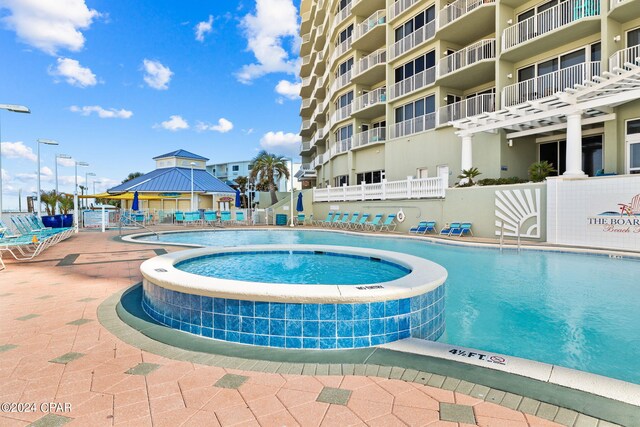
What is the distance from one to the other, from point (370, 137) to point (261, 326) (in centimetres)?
2115

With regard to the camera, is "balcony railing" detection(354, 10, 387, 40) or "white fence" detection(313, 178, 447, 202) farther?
"balcony railing" detection(354, 10, 387, 40)

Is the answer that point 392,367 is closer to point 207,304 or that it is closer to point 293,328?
point 293,328

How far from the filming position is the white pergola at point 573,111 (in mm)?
10648

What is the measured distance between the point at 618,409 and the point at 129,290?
5.64 metres

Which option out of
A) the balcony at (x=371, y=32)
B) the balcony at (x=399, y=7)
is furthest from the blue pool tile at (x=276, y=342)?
the balcony at (x=371, y=32)

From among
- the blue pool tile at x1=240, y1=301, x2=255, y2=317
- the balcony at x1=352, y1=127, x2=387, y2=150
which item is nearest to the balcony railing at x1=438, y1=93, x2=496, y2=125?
the balcony at x1=352, y1=127, x2=387, y2=150

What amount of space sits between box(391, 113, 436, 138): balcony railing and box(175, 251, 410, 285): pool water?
44.2 ft

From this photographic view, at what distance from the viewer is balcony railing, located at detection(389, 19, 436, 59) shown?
1848cm

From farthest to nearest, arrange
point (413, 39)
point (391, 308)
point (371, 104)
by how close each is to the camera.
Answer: point (371, 104)
point (413, 39)
point (391, 308)

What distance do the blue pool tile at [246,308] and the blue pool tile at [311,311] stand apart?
499 mm

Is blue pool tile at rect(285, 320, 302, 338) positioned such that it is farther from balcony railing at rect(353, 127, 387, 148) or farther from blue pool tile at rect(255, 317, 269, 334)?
balcony railing at rect(353, 127, 387, 148)

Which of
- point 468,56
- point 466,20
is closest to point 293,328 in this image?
point 468,56

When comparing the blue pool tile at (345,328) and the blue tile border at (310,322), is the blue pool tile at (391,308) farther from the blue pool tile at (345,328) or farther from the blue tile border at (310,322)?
the blue pool tile at (345,328)

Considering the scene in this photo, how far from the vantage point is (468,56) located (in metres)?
16.8
